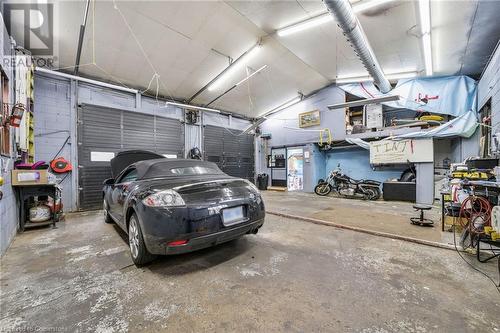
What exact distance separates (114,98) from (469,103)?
993 centimetres

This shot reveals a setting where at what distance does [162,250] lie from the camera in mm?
1933

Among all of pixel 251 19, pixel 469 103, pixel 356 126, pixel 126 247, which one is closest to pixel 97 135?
pixel 126 247

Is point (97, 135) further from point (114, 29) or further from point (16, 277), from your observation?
point (16, 277)

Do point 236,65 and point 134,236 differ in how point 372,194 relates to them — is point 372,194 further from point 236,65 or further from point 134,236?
point 134,236

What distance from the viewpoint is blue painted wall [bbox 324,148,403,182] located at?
25.4 feet

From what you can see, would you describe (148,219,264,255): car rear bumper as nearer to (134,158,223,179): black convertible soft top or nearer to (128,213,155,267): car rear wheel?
(128,213,155,267): car rear wheel

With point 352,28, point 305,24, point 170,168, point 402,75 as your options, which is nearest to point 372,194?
point 402,75

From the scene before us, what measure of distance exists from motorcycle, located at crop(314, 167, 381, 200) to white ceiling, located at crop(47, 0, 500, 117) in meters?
3.63

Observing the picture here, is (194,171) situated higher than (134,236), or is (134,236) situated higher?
(194,171)

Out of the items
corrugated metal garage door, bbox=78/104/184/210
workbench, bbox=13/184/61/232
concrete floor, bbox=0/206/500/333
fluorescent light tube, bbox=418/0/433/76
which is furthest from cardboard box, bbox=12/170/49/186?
fluorescent light tube, bbox=418/0/433/76

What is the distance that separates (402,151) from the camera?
21.0ft

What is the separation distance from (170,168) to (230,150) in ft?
21.6

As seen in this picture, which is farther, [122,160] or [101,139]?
[101,139]

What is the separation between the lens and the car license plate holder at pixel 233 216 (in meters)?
2.11
